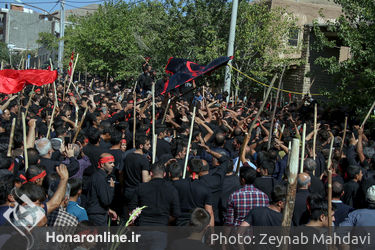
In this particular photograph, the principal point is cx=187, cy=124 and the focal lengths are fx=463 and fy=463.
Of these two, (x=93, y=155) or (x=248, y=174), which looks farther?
(x=93, y=155)

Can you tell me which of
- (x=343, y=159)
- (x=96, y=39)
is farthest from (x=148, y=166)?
(x=96, y=39)

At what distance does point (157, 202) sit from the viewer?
5.47 m

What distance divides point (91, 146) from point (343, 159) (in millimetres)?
4559

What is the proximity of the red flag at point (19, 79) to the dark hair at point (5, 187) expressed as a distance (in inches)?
248

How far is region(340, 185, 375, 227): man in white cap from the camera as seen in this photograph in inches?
198

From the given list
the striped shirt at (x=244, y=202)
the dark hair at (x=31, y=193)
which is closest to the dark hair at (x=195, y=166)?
the striped shirt at (x=244, y=202)

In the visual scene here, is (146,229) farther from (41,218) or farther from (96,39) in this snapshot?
(96,39)

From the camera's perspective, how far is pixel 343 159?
28.0 feet

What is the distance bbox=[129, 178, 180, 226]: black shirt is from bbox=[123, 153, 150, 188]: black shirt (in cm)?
111

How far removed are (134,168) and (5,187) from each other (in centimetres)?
234

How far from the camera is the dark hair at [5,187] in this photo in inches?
180

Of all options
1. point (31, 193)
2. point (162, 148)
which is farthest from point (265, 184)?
point (31, 193)

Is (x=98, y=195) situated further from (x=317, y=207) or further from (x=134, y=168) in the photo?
(x=317, y=207)

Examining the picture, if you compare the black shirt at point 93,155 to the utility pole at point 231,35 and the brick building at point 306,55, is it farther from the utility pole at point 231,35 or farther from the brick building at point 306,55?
the brick building at point 306,55
